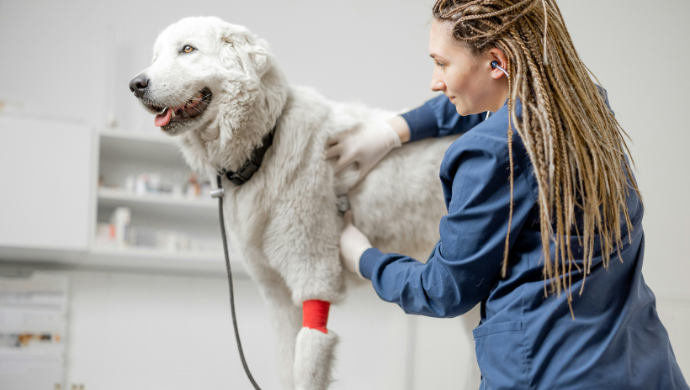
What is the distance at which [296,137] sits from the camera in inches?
50.6

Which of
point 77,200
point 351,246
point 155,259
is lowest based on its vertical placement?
point 351,246

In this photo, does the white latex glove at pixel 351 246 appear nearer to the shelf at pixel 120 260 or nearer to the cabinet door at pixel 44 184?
the shelf at pixel 120 260

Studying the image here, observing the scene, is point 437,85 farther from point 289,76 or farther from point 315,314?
point 289,76

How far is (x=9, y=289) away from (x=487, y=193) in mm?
2544

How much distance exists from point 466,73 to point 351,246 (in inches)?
22.2

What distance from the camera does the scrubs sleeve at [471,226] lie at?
710 mm

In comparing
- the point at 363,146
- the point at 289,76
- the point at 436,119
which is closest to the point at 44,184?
the point at 289,76

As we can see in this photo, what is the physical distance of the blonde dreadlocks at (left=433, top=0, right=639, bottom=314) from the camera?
683mm

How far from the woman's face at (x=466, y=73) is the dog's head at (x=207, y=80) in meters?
0.52

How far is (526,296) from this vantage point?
28.2 inches

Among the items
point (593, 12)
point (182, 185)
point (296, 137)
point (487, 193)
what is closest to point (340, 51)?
point (182, 185)

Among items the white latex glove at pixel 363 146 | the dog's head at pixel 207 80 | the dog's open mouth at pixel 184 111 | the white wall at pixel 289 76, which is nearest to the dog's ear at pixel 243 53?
the dog's head at pixel 207 80

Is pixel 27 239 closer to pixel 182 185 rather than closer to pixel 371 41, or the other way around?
pixel 182 185

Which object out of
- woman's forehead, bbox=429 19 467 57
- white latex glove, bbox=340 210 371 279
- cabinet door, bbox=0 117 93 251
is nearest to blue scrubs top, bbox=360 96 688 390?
woman's forehead, bbox=429 19 467 57
